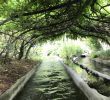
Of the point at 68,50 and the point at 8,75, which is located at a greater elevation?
the point at 68,50

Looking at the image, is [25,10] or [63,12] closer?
[25,10]

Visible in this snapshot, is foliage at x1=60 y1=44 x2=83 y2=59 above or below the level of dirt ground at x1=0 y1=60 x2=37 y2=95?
above

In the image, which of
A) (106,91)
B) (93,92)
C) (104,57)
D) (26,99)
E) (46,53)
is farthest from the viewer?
(46,53)

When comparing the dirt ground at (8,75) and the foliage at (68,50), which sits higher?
the foliage at (68,50)

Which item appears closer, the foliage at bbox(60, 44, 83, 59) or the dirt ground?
the dirt ground

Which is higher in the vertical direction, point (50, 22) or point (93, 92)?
point (50, 22)

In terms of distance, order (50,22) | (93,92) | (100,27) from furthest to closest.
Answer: (100,27) < (50,22) < (93,92)

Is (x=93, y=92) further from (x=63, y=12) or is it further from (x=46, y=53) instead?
(x=46, y=53)

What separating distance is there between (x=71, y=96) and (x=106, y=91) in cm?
150

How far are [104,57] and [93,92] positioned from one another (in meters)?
19.5

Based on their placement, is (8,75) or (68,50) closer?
(8,75)

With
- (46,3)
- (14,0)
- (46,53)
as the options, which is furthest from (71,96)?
(46,53)

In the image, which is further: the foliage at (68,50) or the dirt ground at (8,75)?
the foliage at (68,50)

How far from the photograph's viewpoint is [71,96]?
9.41 m
